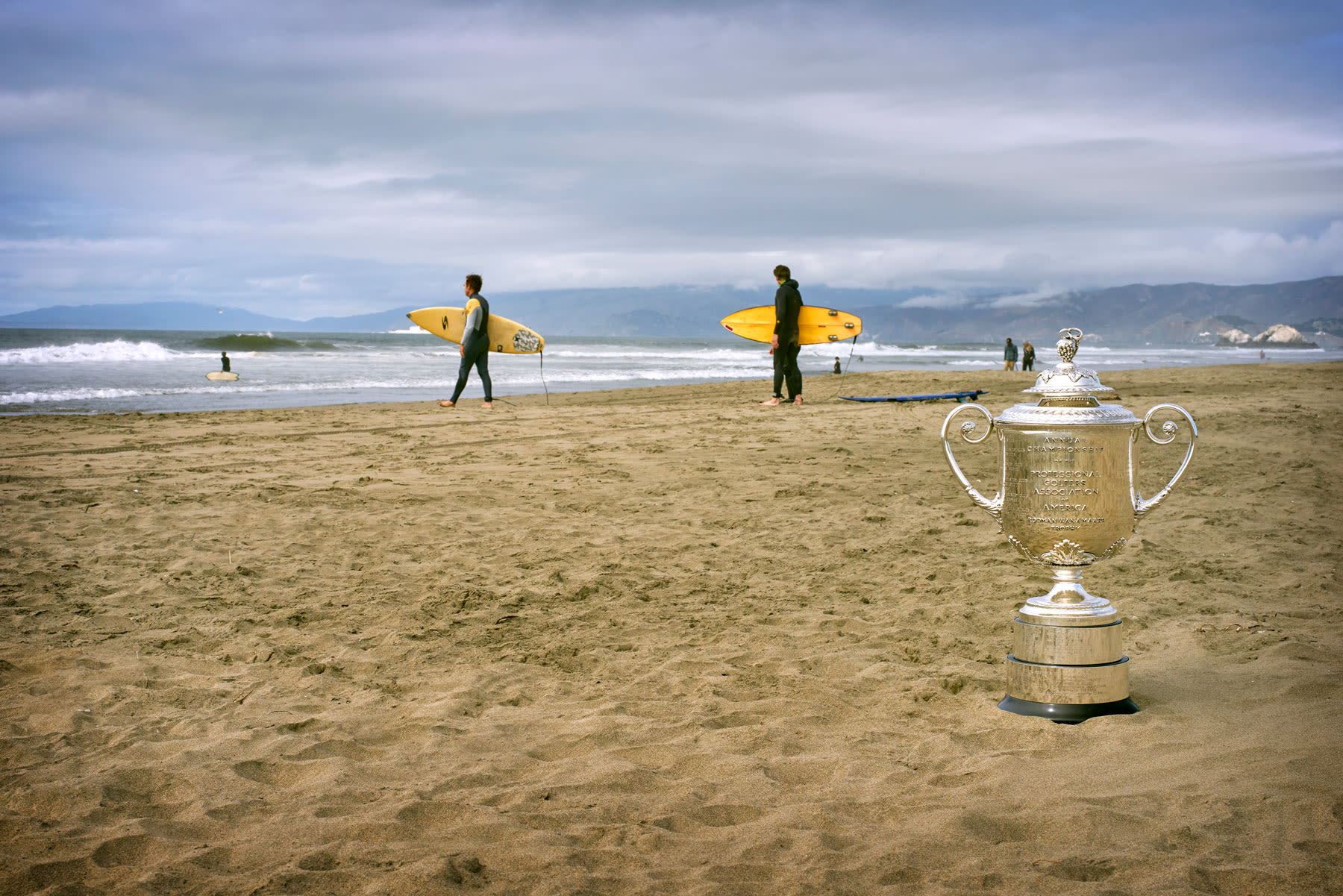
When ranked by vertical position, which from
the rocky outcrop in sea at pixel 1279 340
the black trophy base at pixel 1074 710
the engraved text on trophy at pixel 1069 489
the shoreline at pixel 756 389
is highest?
the rocky outcrop in sea at pixel 1279 340

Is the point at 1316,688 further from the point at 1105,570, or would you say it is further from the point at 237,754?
the point at 237,754

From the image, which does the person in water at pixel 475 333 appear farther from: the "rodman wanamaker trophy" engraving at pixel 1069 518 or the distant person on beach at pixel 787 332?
the "rodman wanamaker trophy" engraving at pixel 1069 518

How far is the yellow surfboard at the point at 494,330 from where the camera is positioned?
54.0 feet

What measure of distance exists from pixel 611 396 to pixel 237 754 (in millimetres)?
14810

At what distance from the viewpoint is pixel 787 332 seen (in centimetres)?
1350

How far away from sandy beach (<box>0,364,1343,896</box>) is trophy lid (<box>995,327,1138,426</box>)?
1.13 m

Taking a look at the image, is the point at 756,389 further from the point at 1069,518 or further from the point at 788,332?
the point at 1069,518

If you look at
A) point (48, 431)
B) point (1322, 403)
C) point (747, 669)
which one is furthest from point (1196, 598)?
point (48, 431)

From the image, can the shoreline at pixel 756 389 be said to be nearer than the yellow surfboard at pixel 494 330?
Yes

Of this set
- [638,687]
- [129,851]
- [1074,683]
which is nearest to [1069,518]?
[1074,683]

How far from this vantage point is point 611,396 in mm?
18094

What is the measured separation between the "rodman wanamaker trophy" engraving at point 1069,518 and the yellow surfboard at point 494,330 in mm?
13289

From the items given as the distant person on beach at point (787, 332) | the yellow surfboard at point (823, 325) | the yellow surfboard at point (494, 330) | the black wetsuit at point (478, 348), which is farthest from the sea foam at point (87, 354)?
Result: the distant person on beach at point (787, 332)

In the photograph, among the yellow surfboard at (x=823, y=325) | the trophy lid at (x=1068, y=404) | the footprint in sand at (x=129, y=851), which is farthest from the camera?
the yellow surfboard at (x=823, y=325)
